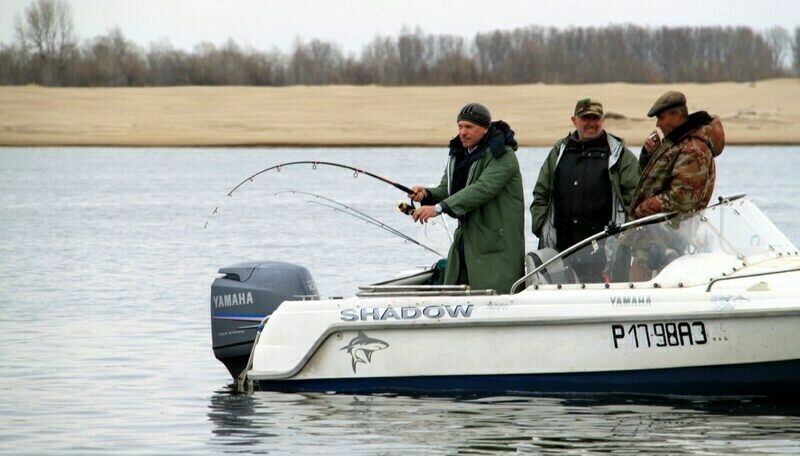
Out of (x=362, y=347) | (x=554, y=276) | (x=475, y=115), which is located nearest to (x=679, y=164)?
(x=554, y=276)

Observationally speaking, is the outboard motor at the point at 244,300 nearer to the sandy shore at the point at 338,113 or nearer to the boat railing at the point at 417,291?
the boat railing at the point at 417,291

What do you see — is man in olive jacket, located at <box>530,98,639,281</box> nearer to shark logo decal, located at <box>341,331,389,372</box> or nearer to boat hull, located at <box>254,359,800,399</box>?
boat hull, located at <box>254,359,800,399</box>

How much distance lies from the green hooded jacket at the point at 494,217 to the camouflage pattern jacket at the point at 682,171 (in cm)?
71

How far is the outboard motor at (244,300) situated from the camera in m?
9.48

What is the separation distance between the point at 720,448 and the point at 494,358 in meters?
1.39

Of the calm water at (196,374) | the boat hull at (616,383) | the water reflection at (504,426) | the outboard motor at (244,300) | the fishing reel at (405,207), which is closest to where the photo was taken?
the water reflection at (504,426)

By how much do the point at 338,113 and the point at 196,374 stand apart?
56.1m

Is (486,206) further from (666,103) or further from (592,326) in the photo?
(666,103)

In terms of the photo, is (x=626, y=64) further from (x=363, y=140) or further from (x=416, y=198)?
(x=416, y=198)

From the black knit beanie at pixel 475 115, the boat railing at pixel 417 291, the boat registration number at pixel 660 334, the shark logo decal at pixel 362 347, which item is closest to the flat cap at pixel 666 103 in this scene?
the black knit beanie at pixel 475 115

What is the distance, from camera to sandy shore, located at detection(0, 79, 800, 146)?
5869cm

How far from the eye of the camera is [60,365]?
36.6 feet

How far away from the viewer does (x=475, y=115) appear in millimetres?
8883

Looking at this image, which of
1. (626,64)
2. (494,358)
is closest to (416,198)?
(494,358)
